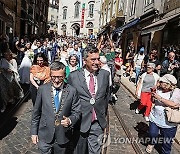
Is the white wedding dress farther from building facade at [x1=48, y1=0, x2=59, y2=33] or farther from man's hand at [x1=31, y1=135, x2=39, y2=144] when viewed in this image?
building facade at [x1=48, y1=0, x2=59, y2=33]

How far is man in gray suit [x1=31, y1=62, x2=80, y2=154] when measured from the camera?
3230mm

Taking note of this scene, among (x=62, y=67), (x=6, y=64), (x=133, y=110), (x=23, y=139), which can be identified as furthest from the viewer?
(x=133, y=110)

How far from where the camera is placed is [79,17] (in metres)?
67.3

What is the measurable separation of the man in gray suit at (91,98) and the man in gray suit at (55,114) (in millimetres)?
251

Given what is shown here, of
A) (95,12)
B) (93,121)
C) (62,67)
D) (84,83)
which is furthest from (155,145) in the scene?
(95,12)

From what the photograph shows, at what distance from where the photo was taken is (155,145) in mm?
5582

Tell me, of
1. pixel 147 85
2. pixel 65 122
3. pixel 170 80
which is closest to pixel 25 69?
pixel 147 85

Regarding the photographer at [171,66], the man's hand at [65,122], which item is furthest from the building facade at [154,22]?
the man's hand at [65,122]

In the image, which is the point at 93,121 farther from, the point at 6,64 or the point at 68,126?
the point at 6,64

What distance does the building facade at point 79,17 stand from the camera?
63719mm

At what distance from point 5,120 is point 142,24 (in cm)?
1411

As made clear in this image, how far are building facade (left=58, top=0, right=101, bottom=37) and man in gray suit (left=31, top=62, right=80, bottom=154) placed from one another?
191ft

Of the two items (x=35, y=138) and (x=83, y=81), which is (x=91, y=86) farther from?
(x=35, y=138)

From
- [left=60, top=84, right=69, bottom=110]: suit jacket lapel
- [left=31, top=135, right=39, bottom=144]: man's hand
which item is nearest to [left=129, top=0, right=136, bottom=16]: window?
[left=60, top=84, right=69, bottom=110]: suit jacket lapel
